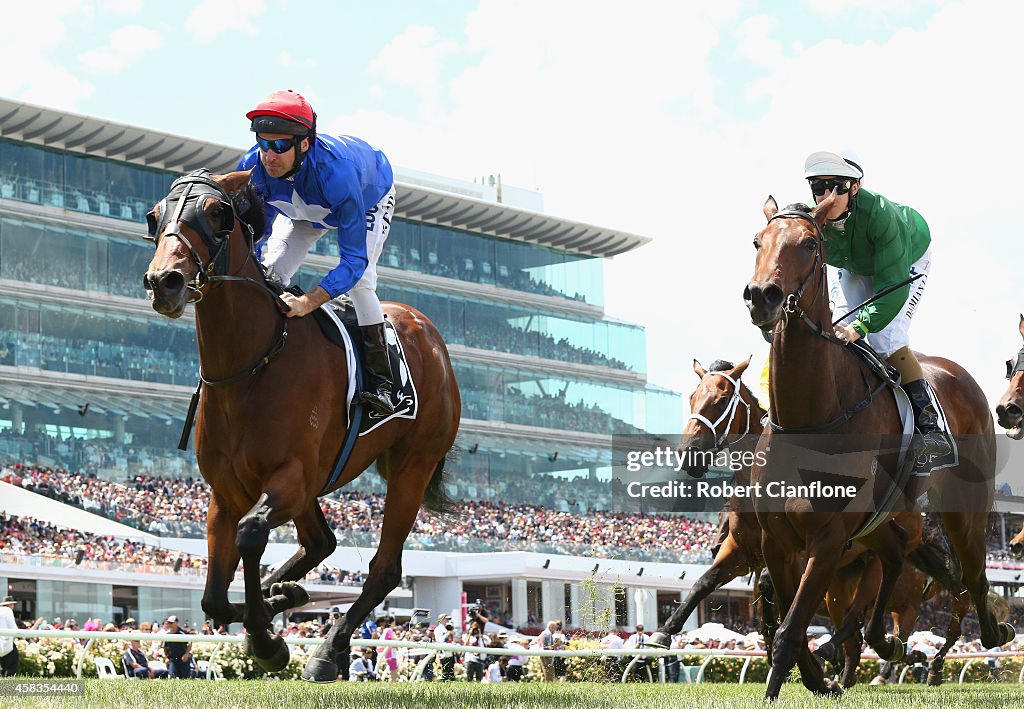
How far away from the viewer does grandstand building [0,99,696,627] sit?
146 ft

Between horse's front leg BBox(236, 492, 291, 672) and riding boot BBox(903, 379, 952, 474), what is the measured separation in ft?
10.6

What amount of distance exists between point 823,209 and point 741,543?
3788mm

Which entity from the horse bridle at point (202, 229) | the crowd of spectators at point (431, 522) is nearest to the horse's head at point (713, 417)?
the horse bridle at point (202, 229)

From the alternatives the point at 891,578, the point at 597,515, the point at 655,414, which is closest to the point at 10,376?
the point at 597,515

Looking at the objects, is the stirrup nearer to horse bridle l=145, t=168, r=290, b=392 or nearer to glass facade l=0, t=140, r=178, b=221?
horse bridle l=145, t=168, r=290, b=392

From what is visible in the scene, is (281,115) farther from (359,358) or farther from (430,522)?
(430,522)

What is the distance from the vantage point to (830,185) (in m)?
6.45

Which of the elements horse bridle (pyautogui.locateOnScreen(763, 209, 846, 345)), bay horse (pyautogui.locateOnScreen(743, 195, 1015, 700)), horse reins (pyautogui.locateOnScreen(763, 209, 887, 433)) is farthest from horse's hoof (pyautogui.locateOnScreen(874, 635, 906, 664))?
horse bridle (pyautogui.locateOnScreen(763, 209, 846, 345))

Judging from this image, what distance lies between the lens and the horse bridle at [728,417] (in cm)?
998

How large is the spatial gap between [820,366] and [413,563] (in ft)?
107

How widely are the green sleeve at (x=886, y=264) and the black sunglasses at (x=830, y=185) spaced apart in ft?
0.78

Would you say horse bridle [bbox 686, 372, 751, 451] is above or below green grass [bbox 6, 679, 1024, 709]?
above

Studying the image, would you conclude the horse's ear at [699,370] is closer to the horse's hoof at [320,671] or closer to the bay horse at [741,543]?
the bay horse at [741,543]

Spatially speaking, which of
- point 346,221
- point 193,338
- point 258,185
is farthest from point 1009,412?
point 193,338
